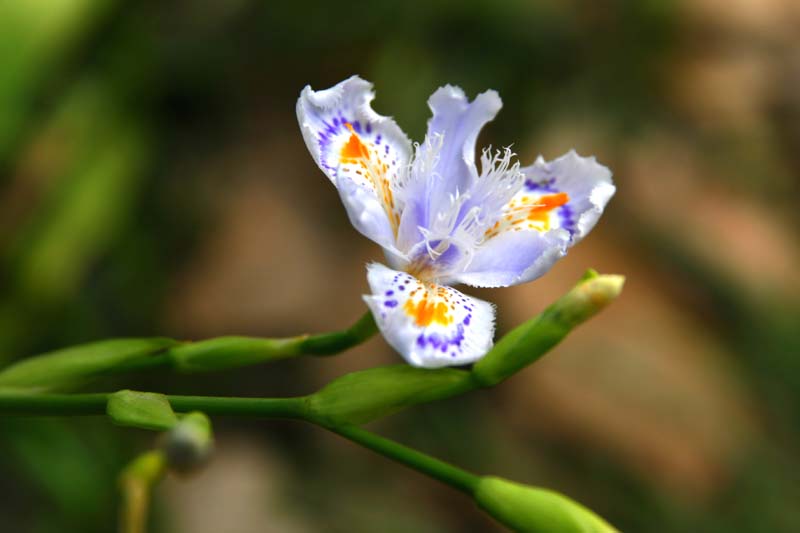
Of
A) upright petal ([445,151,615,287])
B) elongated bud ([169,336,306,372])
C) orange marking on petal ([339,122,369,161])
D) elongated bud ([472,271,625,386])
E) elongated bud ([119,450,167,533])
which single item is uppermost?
orange marking on petal ([339,122,369,161])

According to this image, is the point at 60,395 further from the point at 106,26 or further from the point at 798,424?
the point at 798,424

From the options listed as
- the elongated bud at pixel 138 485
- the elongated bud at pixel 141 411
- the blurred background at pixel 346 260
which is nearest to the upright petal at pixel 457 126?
the elongated bud at pixel 141 411

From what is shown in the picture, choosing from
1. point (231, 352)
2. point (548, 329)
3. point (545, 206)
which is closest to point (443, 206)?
point (545, 206)

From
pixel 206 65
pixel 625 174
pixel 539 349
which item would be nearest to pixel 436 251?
pixel 539 349

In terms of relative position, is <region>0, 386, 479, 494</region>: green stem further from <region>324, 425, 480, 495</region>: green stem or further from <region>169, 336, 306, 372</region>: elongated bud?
<region>169, 336, 306, 372</region>: elongated bud

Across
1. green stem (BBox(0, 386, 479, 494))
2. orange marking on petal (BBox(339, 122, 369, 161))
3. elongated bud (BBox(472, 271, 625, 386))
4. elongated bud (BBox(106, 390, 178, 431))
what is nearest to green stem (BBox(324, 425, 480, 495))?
green stem (BBox(0, 386, 479, 494))

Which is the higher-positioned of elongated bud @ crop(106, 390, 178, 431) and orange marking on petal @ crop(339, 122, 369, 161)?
orange marking on petal @ crop(339, 122, 369, 161)

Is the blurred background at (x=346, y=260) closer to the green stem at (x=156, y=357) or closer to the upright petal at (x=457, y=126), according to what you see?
the green stem at (x=156, y=357)
